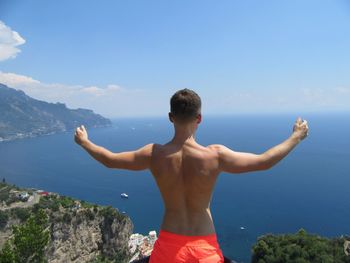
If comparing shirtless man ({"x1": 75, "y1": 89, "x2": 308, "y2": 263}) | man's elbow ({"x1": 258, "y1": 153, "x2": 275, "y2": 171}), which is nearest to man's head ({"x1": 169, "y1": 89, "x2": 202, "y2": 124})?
shirtless man ({"x1": 75, "y1": 89, "x2": 308, "y2": 263})

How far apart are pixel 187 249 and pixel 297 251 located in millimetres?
26229

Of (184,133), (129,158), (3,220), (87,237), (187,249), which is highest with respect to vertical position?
(184,133)

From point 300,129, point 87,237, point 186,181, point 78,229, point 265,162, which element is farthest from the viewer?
point 87,237

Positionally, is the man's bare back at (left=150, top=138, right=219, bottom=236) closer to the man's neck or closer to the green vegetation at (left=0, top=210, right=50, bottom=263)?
the man's neck

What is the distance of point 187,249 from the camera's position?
289cm

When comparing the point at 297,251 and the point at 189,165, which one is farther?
the point at 297,251

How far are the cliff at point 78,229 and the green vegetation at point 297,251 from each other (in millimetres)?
16982

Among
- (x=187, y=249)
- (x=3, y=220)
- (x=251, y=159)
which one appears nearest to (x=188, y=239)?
(x=187, y=249)

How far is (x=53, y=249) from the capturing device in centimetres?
3578

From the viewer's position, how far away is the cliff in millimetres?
36656

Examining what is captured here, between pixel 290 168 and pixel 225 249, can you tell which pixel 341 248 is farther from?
pixel 290 168

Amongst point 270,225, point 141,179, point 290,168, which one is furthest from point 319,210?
point 141,179

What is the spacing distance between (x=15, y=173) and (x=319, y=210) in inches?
3052

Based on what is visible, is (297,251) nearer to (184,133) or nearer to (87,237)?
(87,237)
